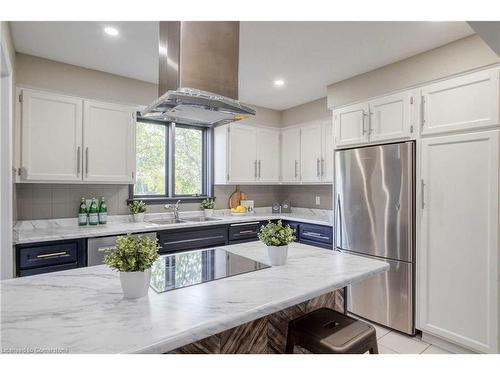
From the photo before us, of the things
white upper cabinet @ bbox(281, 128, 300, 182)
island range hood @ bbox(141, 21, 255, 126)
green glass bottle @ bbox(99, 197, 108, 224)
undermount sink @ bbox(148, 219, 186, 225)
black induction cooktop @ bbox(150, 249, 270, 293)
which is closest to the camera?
black induction cooktop @ bbox(150, 249, 270, 293)

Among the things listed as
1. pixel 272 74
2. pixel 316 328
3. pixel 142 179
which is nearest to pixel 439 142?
pixel 272 74

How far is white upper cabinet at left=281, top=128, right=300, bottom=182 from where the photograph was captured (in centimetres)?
420

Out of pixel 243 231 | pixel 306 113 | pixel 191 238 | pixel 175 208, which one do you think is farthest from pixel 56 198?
pixel 306 113

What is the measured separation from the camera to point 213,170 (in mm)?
4078

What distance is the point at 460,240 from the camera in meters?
2.32

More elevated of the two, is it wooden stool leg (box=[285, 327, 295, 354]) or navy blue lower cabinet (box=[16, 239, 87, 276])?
navy blue lower cabinet (box=[16, 239, 87, 276])

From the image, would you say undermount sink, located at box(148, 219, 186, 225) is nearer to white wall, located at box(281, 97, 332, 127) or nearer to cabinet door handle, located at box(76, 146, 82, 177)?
cabinet door handle, located at box(76, 146, 82, 177)

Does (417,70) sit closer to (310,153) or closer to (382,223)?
(382,223)

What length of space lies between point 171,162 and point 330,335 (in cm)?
291

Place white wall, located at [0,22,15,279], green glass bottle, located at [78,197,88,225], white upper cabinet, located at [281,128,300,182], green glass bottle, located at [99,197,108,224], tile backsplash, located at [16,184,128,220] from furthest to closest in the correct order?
white upper cabinet, located at [281,128,300,182]
green glass bottle, located at [99,197,108,224]
green glass bottle, located at [78,197,88,225]
tile backsplash, located at [16,184,128,220]
white wall, located at [0,22,15,279]

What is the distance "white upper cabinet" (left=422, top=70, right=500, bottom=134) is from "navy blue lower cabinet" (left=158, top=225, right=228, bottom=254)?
2.24 m

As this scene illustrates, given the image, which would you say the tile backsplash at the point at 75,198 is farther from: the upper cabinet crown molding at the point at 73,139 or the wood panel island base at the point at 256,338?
the wood panel island base at the point at 256,338

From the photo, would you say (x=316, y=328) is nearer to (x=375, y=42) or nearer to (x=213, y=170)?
(x=375, y=42)

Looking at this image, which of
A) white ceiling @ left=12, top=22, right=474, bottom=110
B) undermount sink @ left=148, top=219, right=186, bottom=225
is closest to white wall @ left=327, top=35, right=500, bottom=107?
white ceiling @ left=12, top=22, right=474, bottom=110
